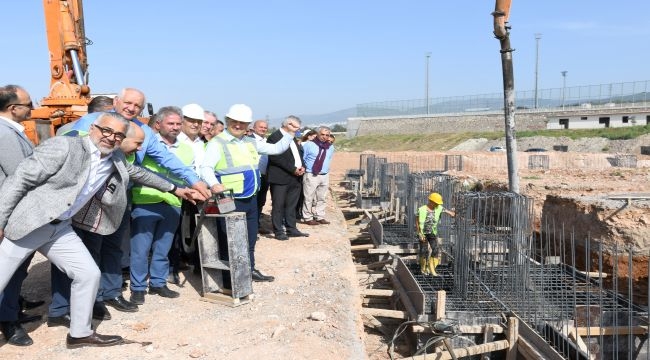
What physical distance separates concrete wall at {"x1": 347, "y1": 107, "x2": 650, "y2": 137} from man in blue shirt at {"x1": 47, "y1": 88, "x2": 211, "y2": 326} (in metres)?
45.7

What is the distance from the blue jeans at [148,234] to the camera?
4.79 meters

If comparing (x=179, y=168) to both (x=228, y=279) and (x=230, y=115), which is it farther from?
(x=228, y=279)

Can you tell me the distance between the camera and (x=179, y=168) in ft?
15.3

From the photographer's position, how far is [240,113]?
5.09 m

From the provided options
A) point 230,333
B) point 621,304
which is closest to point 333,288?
point 230,333

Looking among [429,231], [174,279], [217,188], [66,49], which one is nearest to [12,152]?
[217,188]

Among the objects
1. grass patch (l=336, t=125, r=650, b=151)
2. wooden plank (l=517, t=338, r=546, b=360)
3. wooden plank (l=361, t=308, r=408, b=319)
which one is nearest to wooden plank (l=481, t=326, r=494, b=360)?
wooden plank (l=517, t=338, r=546, b=360)

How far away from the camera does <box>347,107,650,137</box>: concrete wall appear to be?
4881 cm

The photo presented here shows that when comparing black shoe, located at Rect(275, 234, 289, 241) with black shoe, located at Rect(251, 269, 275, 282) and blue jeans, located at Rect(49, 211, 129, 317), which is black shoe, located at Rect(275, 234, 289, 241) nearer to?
black shoe, located at Rect(251, 269, 275, 282)

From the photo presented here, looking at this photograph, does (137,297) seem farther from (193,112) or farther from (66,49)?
(66,49)

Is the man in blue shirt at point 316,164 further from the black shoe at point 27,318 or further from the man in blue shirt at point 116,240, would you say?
the black shoe at point 27,318

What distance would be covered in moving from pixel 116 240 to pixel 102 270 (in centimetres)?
28

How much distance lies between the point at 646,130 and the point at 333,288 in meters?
38.7

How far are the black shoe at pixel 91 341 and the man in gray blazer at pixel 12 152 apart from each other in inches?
14.4
